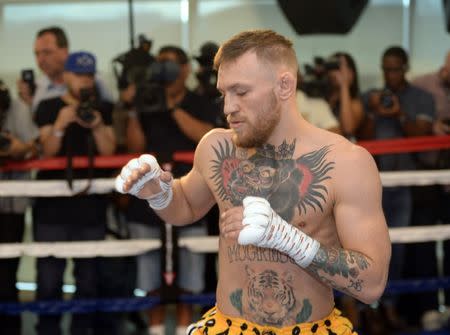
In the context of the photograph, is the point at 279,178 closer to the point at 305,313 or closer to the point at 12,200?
the point at 305,313

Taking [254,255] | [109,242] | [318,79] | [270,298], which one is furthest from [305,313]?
[318,79]

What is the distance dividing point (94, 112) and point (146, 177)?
1446mm

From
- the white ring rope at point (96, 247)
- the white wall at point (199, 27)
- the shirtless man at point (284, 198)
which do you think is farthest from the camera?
the white wall at point (199, 27)

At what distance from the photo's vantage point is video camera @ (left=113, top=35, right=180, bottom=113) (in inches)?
144

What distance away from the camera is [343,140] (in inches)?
83.5

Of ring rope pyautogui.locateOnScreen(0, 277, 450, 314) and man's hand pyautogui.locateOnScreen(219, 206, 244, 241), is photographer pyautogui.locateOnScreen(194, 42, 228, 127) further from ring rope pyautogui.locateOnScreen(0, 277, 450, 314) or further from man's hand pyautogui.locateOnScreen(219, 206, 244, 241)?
man's hand pyautogui.locateOnScreen(219, 206, 244, 241)

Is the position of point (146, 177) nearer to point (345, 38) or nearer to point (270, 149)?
point (270, 149)

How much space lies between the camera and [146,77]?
371cm

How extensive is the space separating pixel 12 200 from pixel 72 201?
324 millimetres

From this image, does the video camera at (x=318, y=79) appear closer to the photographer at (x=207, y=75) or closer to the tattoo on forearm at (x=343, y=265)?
the photographer at (x=207, y=75)

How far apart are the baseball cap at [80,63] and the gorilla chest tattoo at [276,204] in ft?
5.60

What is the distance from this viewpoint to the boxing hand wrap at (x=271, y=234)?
1.84 meters

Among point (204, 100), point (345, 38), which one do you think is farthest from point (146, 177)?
point (345, 38)

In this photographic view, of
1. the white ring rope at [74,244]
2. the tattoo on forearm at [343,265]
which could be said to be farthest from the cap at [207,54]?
the tattoo on forearm at [343,265]
